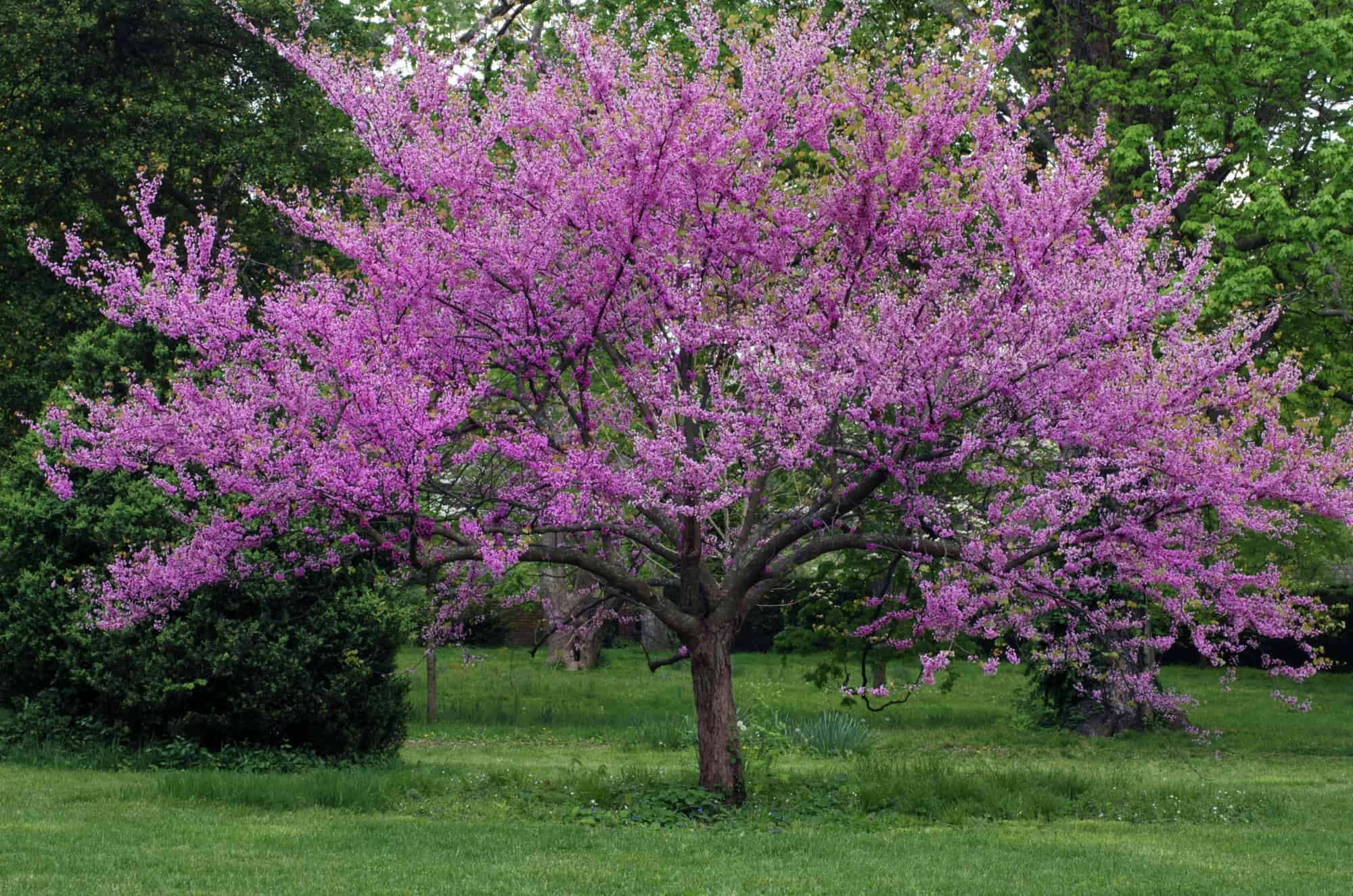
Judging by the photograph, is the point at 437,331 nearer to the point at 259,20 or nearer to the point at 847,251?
the point at 847,251

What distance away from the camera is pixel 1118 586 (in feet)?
62.5

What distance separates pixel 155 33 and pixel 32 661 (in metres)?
14.1

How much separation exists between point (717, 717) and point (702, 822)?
0.94 m

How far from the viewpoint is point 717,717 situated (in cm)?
1186

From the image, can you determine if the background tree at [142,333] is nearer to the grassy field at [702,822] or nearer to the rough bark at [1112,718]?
the grassy field at [702,822]

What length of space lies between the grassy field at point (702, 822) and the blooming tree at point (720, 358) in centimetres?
153

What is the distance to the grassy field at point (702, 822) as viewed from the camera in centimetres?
891

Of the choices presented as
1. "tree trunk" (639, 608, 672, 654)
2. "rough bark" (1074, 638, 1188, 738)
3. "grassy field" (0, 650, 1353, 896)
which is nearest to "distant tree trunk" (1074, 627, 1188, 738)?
"rough bark" (1074, 638, 1188, 738)

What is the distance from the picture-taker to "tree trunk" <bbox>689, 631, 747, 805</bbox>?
11.7 m

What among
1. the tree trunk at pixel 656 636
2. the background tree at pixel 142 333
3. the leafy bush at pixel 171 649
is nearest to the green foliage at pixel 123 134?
the background tree at pixel 142 333

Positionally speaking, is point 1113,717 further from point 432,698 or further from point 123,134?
point 123,134

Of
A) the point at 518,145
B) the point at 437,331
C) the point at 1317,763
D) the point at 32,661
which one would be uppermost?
the point at 518,145

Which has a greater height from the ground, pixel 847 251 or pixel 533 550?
pixel 847 251

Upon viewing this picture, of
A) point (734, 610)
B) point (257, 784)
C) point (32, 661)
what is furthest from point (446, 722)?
point (734, 610)
